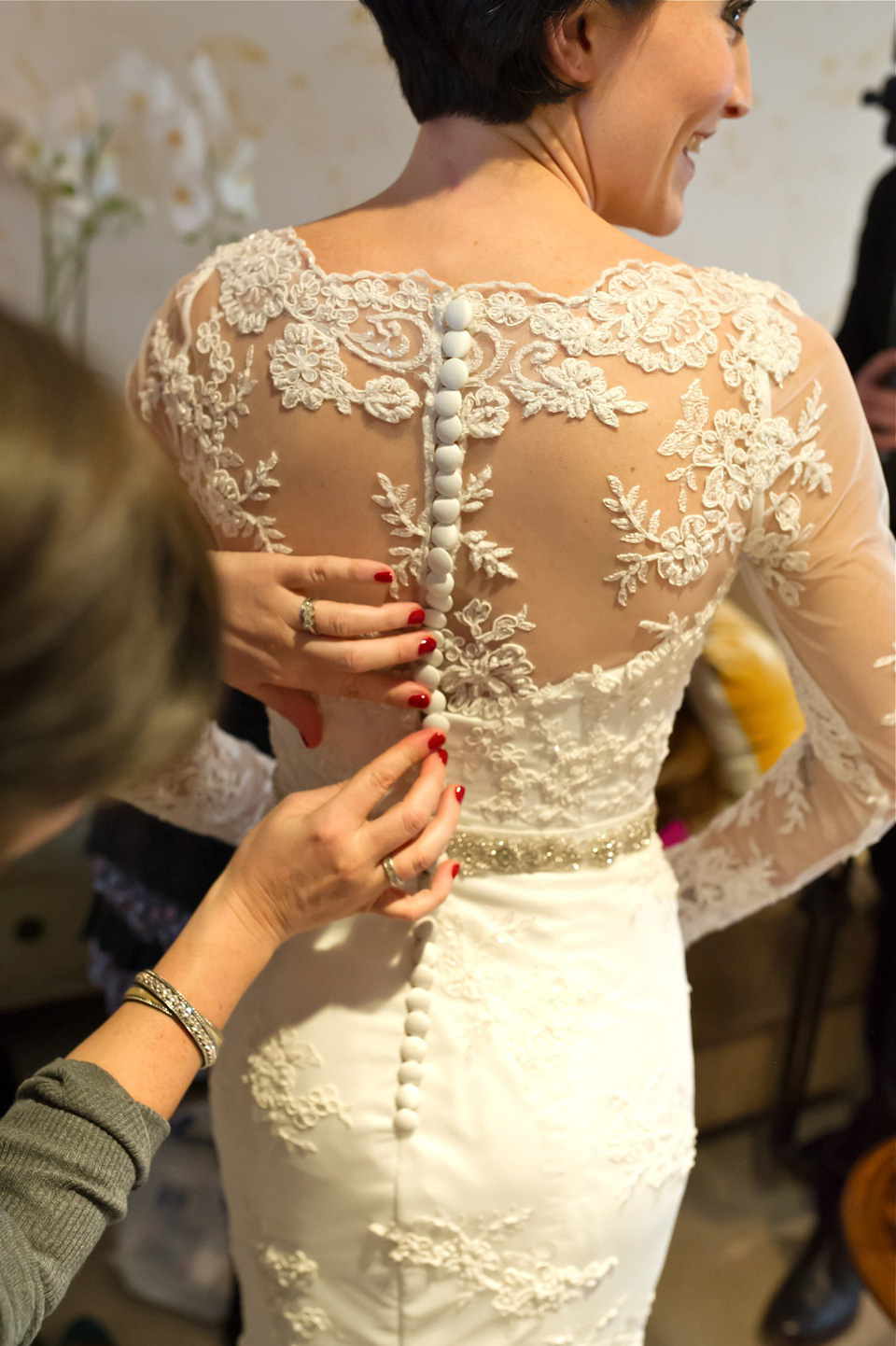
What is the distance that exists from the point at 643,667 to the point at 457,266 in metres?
0.33

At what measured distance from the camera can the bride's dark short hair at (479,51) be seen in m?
0.75

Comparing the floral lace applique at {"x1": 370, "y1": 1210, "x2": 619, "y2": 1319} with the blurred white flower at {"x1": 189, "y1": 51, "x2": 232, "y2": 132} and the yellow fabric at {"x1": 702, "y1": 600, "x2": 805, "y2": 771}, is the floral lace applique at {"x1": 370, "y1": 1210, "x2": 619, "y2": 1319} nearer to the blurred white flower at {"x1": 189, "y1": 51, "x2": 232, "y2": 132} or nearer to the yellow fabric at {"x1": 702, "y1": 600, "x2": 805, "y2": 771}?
the yellow fabric at {"x1": 702, "y1": 600, "x2": 805, "y2": 771}

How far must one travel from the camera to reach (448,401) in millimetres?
725

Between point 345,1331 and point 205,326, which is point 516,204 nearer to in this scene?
point 205,326

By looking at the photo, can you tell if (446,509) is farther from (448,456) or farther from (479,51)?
(479,51)

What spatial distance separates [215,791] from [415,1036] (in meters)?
0.39

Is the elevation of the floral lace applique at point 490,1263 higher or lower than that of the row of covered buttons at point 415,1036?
lower

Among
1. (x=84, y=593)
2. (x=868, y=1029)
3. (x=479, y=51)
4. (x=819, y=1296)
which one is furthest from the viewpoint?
(x=868, y=1029)

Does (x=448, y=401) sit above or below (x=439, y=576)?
above

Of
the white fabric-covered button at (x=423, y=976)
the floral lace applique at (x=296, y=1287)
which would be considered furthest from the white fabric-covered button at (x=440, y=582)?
the floral lace applique at (x=296, y=1287)

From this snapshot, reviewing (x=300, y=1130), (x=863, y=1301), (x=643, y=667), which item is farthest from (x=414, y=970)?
(x=863, y=1301)

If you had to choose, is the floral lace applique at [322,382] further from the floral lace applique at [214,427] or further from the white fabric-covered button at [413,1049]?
the white fabric-covered button at [413,1049]

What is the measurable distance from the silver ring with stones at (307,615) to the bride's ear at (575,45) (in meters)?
0.44

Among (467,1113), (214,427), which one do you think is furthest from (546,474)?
(467,1113)
